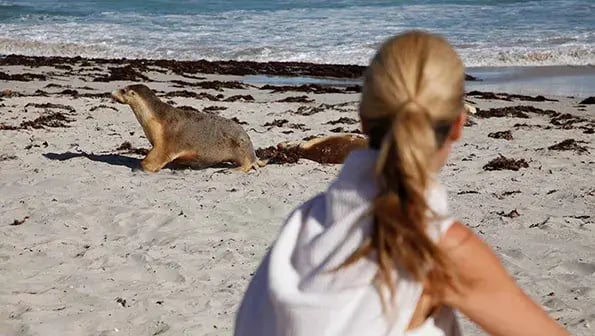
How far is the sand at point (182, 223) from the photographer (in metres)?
4.96

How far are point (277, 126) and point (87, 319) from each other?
7423 millimetres

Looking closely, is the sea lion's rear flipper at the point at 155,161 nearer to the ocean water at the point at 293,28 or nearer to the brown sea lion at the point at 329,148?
the brown sea lion at the point at 329,148

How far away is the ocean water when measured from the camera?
26062mm

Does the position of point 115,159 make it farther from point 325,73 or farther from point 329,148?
point 325,73

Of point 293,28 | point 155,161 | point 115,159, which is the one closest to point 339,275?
point 155,161

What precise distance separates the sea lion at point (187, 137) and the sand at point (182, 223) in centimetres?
17

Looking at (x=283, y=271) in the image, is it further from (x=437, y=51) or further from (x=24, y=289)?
(x=24, y=289)

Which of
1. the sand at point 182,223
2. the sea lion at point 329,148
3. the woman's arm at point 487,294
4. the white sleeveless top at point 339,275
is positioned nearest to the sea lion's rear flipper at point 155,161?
the sand at point 182,223

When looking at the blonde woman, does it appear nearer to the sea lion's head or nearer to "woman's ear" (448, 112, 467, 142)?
"woman's ear" (448, 112, 467, 142)

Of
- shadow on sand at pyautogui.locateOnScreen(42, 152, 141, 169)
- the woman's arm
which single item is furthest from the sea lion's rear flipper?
the woman's arm

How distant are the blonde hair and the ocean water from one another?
22332mm

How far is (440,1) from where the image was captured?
3866 centimetres

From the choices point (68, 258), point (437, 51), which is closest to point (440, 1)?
point (68, 258)

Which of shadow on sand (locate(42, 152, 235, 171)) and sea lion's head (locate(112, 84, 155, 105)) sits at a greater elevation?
sea lion's head (locate(112, 84, 155, 105))
